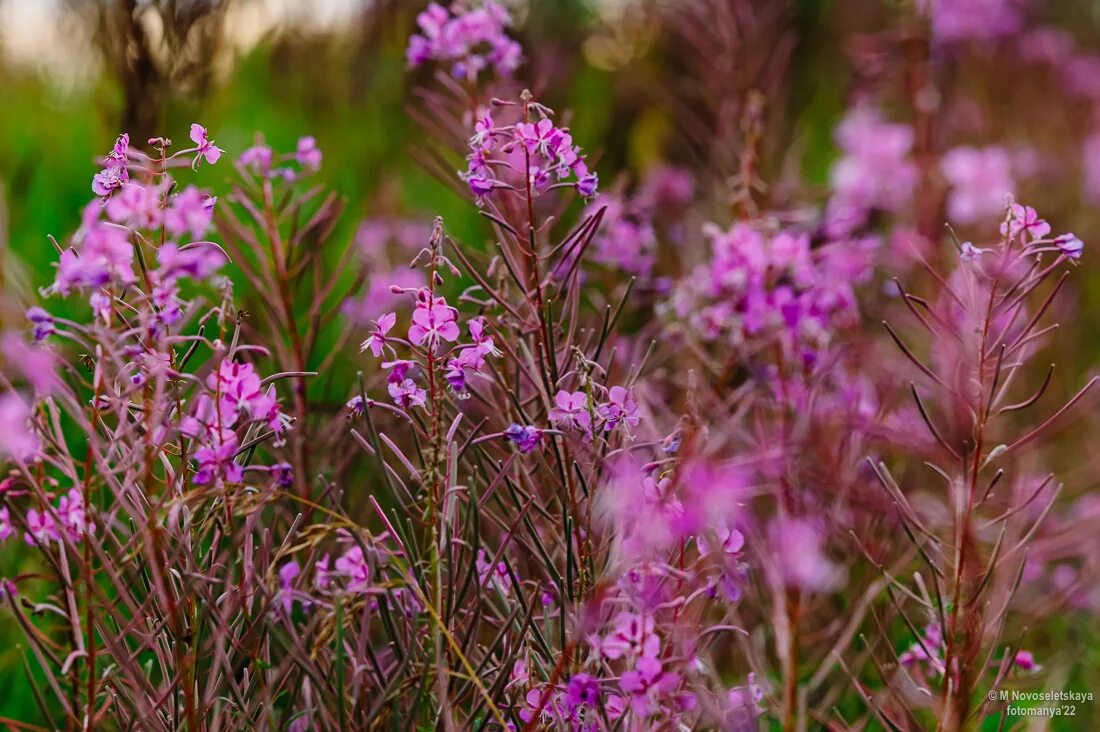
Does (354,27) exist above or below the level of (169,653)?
above

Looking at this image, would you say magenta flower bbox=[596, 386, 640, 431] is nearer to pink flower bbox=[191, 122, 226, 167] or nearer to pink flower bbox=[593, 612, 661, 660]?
pink flower bbox=[593, 612, 661, 660]

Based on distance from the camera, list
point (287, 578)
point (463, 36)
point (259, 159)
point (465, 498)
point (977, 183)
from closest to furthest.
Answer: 1. point (287, 578)
2. point (465, 498)
3. point (259, 159)
4. point (463, 36)
5. point (977, 183)

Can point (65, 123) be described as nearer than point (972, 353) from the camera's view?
No

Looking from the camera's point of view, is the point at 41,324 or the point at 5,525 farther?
the point at 5,525

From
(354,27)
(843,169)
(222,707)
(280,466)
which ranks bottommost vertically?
(222,707)

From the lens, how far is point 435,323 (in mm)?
1086

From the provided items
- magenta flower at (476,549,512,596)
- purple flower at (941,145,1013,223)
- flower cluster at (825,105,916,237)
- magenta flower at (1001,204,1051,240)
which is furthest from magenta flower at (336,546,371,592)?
purple flower at (941,145,1013,223)

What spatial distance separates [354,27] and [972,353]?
4.56 m

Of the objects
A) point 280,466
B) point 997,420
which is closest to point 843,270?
point 997,420

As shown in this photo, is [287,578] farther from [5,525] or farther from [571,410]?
[571,410]

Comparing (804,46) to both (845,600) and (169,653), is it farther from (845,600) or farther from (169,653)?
(169,653)

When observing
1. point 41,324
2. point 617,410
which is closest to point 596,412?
point 617,410

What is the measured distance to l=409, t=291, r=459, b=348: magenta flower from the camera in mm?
1078

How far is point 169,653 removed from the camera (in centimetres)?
116
